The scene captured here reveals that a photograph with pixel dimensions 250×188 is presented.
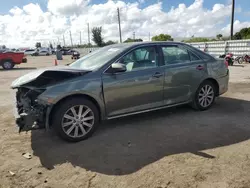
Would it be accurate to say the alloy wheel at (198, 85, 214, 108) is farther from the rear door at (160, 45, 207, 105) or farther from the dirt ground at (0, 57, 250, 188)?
the dirt ground at (0, 57, 250, 188)

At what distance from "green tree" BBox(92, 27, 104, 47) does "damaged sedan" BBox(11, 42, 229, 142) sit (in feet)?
193

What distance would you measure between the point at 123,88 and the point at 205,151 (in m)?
1.66

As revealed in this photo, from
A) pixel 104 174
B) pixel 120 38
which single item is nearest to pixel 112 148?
pixel 104 174

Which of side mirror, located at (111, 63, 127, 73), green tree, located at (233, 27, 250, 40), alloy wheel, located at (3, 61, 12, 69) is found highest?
green tree, located at (233, 27, 250, 40)

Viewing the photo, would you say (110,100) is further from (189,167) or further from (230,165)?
(230,165)

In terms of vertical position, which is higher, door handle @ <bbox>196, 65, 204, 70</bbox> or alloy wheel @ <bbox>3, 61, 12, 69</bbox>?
door handle @ <bbox>196, 65, 204, 70</bbox>

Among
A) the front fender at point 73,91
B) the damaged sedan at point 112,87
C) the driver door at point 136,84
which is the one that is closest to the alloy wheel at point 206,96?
the damaged sedan at point 112,87

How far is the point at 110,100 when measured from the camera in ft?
13.5

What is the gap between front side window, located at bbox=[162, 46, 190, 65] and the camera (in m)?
4.82

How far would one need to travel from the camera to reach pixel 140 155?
3449mm

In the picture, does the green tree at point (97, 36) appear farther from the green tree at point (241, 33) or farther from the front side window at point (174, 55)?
the front side window at point (174, 55)

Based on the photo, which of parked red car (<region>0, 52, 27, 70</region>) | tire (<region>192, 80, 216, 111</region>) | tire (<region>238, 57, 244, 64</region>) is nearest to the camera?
tire (<region>192, 80, 216, 111</region>)

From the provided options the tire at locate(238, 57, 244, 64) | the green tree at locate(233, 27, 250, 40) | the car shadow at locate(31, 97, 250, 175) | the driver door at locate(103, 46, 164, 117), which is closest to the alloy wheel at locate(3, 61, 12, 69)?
the car shadow at locate(31, 97, 250, 175)

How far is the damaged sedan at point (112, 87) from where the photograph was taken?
3768mm
